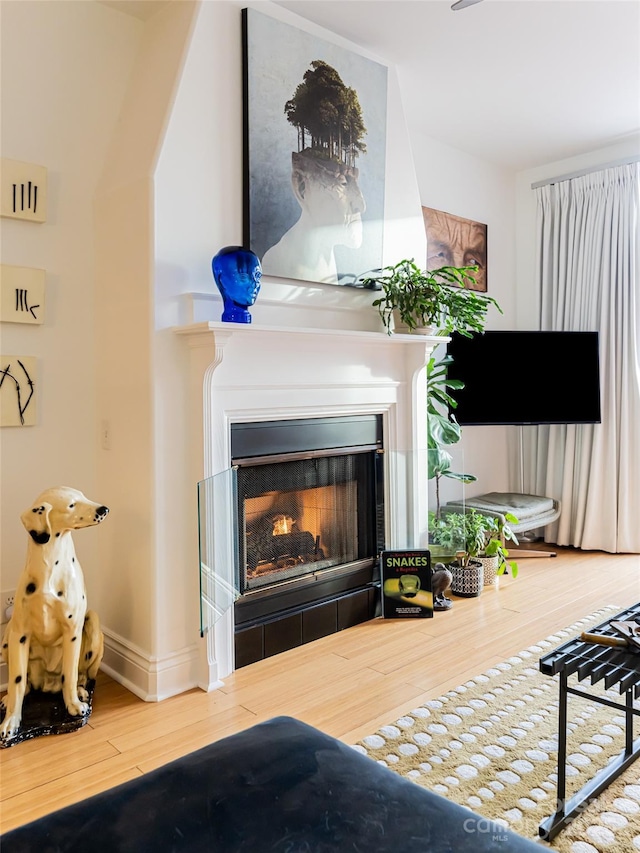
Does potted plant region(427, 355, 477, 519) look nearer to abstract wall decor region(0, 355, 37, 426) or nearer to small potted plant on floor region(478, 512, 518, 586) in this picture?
small potted plant on floor region(478, 512, 518, 586)

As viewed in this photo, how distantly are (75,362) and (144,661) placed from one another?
4.06 feet

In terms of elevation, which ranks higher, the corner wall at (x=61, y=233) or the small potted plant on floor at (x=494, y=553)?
the corner wall at (x=61, y=233)

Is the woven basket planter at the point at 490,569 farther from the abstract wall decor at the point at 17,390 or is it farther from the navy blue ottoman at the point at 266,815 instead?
the navy blue ottoman at the point at 266,815

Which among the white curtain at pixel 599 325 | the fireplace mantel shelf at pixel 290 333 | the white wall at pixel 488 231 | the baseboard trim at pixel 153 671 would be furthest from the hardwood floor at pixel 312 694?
the fireplace mantel shelf at pixel 290 333

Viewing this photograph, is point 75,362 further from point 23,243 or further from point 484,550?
point 484,550

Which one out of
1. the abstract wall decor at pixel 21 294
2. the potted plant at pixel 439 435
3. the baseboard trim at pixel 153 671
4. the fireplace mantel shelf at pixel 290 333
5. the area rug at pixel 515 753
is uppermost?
the abstract wall decor at pixel 21 294

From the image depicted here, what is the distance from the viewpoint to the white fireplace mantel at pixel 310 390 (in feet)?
8.48

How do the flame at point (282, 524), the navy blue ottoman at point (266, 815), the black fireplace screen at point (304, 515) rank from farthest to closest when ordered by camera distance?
the flame at point (282, 524)
the black fireplace screen at point (304, 515)
the navy blue ottoman at point (266, 815)

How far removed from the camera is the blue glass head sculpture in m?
2.50

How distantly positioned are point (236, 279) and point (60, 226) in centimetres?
81

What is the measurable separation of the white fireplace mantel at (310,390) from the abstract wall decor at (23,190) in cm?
77

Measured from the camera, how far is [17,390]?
8.46ft

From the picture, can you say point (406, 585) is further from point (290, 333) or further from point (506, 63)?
point (506, 63)

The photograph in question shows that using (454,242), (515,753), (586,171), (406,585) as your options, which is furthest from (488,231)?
(515,753)
